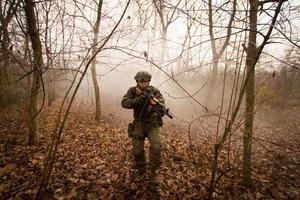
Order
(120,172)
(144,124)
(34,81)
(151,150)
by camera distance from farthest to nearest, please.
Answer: (34,81) < (120,172) < (144,124) < (151,150)

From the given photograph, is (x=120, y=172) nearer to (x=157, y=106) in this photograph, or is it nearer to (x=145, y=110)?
(x=145, y=110)

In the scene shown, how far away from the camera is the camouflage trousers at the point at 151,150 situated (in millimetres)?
3580

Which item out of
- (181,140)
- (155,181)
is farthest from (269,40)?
(181,140)

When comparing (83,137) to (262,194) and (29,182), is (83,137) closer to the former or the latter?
(29,182)

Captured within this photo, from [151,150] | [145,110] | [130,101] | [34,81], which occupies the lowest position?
[151,150]

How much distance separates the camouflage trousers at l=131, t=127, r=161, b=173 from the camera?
3.58 m

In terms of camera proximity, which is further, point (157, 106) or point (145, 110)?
point (145, 110)

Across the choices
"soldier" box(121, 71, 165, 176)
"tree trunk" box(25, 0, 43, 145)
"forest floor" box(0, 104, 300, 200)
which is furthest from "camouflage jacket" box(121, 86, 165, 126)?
"tree trunk" box(25, 0, 43, 145)

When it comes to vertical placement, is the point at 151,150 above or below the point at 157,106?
below

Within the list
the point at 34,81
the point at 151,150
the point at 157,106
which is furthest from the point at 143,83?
the point at 34,81

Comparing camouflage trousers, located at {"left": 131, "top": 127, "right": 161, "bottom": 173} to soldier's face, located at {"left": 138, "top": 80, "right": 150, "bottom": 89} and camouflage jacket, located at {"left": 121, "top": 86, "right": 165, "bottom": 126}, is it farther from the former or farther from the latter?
soldier's face, located at {"left": 138, "top": 80, "right": 150, "bottom": 89}

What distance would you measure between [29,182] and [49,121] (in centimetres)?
437

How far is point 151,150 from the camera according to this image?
3609 millimetres

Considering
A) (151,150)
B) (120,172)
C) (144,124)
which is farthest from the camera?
(120,172)
